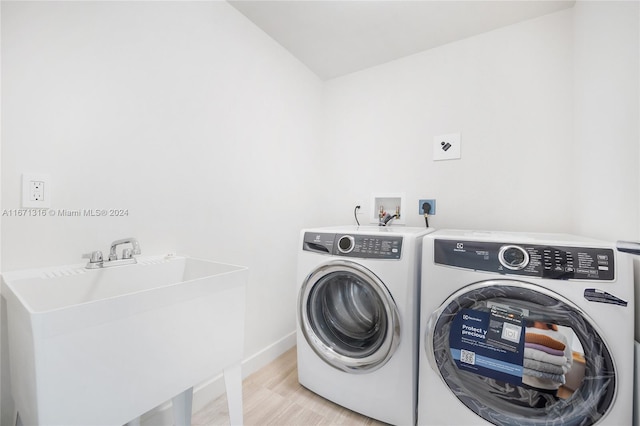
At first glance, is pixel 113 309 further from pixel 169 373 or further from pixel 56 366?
pixel 169 373

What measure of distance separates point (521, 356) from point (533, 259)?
36cm

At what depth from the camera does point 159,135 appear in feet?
4.18

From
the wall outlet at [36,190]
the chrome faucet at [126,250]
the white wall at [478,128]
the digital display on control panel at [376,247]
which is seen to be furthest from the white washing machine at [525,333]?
the wall outlet at [36,190]

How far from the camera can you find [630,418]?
0.88m

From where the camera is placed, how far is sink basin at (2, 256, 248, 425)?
23.6 inches

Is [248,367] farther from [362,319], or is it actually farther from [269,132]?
[269,132]

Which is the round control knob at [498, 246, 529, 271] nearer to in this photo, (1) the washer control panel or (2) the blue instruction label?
(2) the blue instruction label

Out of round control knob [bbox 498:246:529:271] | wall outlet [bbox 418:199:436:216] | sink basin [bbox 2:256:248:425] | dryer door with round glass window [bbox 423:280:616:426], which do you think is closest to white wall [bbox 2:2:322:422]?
sink basin [bbox 2:256:248:425]

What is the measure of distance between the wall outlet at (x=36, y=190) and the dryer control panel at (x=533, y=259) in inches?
60.1

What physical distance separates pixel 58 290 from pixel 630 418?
191 cm

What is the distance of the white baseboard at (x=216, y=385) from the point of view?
1.21 m

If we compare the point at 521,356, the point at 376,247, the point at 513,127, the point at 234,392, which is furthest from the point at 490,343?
the point at 513,127

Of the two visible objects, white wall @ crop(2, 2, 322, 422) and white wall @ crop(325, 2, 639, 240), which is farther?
white wall @ crop(325, 2, 639, 240)

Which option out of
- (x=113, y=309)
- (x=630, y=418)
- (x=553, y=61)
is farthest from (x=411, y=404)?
(x=553, y=61)
